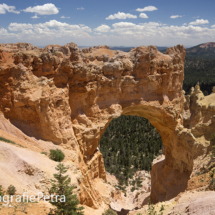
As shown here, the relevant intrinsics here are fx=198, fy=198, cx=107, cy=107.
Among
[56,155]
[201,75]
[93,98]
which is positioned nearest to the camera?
[56,155]

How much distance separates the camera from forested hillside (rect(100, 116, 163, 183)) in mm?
33938

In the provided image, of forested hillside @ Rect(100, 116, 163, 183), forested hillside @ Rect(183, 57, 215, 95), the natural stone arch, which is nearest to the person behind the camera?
the natural stone arch

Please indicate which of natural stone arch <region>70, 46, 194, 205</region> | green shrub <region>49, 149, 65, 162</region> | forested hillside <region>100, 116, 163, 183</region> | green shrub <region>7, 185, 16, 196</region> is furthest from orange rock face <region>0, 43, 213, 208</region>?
forested hillside <region>100, 116, 163, 183</region>

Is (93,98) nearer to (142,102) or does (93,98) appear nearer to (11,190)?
(142,102)

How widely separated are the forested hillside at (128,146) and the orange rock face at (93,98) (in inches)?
379

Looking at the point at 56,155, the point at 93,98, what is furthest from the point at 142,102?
the point at 56,155

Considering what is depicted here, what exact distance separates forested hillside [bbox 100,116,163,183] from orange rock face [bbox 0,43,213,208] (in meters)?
9.62

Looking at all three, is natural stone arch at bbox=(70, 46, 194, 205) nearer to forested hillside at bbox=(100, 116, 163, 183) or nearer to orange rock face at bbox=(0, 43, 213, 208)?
orange rock face at bbox=(0, 43, 213, 208)

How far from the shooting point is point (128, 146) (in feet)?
130

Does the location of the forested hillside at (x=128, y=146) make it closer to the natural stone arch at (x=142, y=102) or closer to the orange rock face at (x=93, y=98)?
the orange rock face at (x=93, y=98)

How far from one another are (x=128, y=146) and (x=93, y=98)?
2408cm

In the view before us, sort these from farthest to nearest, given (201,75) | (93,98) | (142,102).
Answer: (201,75) → (142,102) → (93,98)

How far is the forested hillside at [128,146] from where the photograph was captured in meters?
33.9

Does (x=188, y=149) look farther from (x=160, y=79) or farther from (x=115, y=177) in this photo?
(x=115, y=177)
